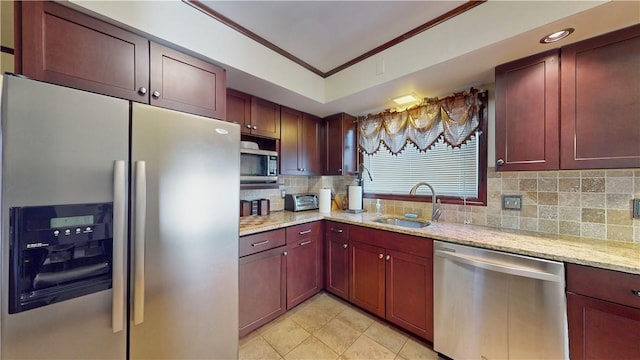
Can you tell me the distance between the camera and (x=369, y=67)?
2000 millimetres

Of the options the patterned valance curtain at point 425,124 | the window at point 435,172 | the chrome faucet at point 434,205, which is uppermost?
the patterned valance curtain at point 425,124

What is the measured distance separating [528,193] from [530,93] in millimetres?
784

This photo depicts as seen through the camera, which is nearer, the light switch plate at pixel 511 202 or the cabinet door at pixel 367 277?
the light switch plate at pixel 511 202

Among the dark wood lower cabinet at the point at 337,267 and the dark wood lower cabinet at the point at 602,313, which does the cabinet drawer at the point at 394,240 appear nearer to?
the dark wood lower cabinet at the point at 337,267

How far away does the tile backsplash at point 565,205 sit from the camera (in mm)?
1437

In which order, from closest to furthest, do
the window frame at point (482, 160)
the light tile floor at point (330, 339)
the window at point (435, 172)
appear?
the light tile floor at point (330, 339) < the window frame at point (482, 160) < the window at point (435, 172)

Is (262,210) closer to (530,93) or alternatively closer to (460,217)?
(460,217)

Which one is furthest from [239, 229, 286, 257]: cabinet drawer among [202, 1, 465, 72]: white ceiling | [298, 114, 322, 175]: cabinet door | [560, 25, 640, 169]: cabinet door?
[560, 25, 640, 169]: cabinet door

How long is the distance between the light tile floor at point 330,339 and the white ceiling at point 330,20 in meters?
2.46

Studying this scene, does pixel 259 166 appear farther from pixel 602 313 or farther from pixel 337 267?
pixel 602 313

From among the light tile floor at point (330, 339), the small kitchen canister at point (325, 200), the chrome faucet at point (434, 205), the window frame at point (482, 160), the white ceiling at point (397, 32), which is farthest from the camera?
the small kitchen canister at point (325, 200)

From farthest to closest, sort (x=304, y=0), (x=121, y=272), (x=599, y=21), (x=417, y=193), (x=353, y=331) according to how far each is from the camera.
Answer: (x=417, y=193) → (x=353, y=331) → (x=304, y=0) → (x=599, y=21) → (x=121, y=272)

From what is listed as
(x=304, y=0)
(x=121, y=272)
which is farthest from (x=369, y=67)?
(x=121, y=272)

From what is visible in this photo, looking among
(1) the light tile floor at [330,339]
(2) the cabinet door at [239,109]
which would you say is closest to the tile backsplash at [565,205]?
(1) the light tile floor at [330,339]
